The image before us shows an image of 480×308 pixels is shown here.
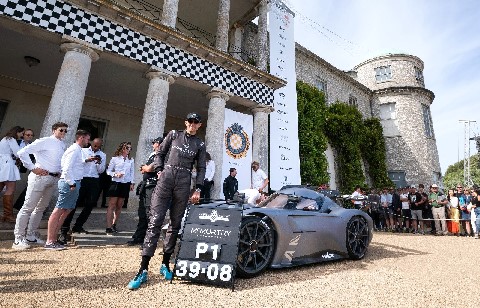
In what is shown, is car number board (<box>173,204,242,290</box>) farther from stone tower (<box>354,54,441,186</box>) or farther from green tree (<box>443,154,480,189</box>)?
green tree (<box>443,154,480,189</box>)

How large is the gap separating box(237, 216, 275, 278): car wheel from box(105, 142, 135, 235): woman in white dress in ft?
10.5

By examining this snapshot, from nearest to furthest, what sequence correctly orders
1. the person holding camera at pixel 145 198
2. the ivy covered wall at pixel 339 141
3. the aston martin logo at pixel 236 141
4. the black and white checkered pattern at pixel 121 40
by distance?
the person holding camera at pixel 145 198 → the black and white checkered pattern at pixel 121 40 → the aston martin logo at pixel 236 141 → the ivy covered wall at pixel 339 141

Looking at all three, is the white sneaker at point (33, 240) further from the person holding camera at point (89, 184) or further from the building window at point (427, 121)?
the building window at point (427, 121)

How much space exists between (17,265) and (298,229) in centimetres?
354

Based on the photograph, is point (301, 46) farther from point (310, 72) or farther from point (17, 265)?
point (17, 265)

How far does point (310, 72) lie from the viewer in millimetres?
16312

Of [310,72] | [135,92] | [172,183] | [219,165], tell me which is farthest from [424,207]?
[135,92]

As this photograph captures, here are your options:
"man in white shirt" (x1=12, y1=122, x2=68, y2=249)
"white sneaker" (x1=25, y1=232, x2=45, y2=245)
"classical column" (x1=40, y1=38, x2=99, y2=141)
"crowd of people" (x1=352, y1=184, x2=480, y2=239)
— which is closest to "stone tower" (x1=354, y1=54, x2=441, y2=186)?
"crowd of people" (x1=352, y1=184, x2=480, y2=239)

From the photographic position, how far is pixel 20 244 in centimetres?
376

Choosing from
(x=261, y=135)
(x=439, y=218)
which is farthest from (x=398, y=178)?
(x=261, y=135)

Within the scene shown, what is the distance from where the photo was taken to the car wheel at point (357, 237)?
437 cm

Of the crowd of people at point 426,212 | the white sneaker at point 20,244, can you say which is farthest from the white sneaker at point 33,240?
the crowd of people at point 426,212

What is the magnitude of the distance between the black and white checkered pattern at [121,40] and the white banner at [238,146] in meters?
0.91

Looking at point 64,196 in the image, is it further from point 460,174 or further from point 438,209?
point 460,174
